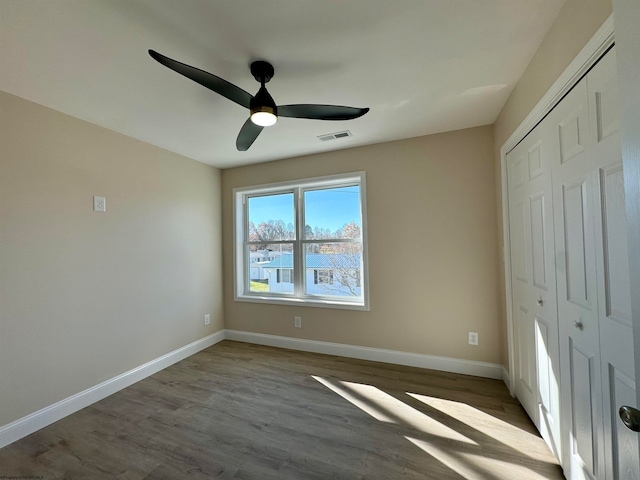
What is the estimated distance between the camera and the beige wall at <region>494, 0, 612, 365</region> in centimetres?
112

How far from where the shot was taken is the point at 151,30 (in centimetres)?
141

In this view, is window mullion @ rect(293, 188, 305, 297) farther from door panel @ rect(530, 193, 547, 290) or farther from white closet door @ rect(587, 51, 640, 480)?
white closet door @ rect(587, 51, 640, 480)

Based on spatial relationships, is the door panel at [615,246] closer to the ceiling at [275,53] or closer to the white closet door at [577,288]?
the white closet door at [577,288]

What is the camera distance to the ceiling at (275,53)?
4.30ft

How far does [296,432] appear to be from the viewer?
6.16 feet

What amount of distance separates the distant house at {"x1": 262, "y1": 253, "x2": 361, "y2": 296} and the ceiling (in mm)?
1664

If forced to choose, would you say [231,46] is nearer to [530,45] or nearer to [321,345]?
[530,45]

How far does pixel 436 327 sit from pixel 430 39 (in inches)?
98.1

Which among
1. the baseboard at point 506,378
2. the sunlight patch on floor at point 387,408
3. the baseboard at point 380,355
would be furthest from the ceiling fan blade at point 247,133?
the baseboard at point 506,378

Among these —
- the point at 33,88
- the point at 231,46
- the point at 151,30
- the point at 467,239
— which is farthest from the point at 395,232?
the point at 33,88

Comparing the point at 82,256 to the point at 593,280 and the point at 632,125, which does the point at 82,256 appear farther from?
the point at 593,280

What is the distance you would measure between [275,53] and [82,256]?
7.60ft

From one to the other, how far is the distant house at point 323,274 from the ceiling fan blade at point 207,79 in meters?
2.12

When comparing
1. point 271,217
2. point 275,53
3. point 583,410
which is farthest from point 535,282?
point 271,217
